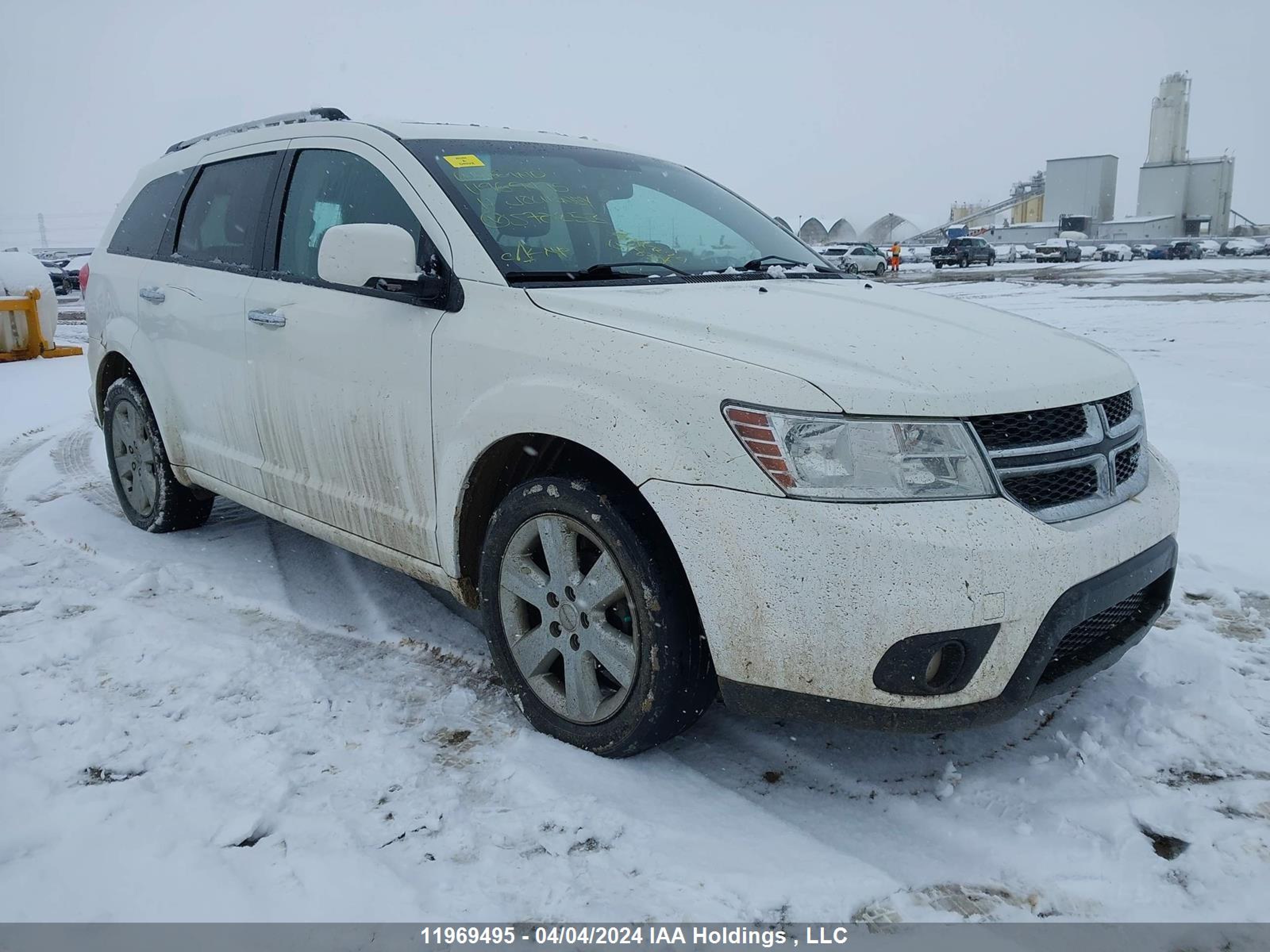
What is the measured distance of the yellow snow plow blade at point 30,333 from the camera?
41.7 ft

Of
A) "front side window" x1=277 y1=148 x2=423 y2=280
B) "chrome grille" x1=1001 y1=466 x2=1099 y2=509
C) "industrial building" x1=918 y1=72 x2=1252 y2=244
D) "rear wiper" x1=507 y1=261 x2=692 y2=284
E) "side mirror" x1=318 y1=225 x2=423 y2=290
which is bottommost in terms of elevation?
"chrome grille" x1=1001 y1=466 x2=1099 y2=509

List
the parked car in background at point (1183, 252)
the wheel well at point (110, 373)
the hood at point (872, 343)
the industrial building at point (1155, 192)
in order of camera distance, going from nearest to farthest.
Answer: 1. the hood at point (872, 343)
2. the wheel well at point (110, 373)
3. the parked car in background at point (1183, 252)
4. the industrial building at point (1155, 192)

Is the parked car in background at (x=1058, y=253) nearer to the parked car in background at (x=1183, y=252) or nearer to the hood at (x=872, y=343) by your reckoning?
the parked car in background at (x=1183, y=252)

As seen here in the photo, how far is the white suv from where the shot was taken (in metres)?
2.21

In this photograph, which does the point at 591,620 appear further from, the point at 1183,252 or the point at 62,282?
the point at 1183,252

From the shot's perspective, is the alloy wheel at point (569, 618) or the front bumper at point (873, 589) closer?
the front bumper at point (873, 589)

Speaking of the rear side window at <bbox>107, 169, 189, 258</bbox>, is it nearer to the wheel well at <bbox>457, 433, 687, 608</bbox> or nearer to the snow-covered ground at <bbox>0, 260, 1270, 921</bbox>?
the snow-covered ground at <bbox>0, 260, 1270, 921</bbox>

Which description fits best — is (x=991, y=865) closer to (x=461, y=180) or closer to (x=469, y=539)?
(x=469, y=539)

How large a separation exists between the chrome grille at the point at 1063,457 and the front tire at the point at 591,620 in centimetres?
83

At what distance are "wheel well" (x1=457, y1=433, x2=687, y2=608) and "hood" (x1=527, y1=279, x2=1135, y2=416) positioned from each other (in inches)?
15.3

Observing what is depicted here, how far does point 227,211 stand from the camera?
4117 mm

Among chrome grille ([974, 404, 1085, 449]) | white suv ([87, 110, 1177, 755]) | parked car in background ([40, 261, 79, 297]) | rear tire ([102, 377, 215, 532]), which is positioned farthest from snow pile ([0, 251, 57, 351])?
parked car in background ([40, 261, 79, 297])
